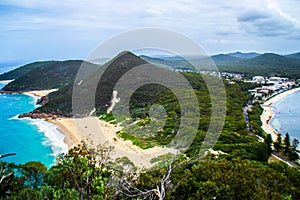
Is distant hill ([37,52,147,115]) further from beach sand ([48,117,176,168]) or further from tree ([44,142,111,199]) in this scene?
tree ([44,142,111,199])

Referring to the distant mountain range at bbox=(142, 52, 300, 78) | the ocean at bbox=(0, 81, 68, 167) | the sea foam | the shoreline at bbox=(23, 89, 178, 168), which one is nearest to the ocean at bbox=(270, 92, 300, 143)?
the distant mountain range at bbox=(142, 52, 300, 78)

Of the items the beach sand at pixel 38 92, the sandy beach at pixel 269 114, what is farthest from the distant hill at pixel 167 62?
the beach sand at pixel 38 92

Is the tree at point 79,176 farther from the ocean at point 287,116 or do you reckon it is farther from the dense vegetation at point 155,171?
the ocean at point 287,116

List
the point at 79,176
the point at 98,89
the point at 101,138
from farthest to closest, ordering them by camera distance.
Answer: the point at 98,89 < the point at 101,138 < the point at 79,176

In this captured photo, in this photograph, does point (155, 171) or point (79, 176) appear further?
point (155, 171)

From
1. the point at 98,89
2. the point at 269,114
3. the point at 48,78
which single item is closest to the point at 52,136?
the point at 98,89

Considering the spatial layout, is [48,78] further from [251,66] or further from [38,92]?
[251,66]

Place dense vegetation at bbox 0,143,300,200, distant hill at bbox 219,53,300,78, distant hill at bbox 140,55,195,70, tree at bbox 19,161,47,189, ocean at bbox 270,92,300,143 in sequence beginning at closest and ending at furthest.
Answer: dense vegetation at bbox 0,143,300,200 < tree at bbox 19,161,47,189 < ocean at bbox 270,92,300,143 < distant hill at bbox 140,55,195,70 < distant hill at bbox 219,53,300,78
